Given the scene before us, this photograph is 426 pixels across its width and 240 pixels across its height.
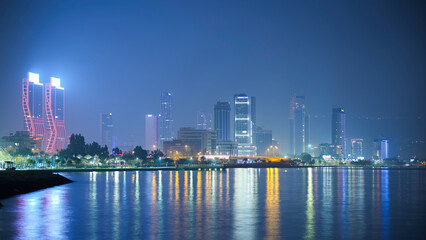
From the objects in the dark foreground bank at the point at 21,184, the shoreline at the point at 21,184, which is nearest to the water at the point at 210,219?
the shoreline at the point at 21,184

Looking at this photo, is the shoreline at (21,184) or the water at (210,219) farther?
the shoreline at (21,184)

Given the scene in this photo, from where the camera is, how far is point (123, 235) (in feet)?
103

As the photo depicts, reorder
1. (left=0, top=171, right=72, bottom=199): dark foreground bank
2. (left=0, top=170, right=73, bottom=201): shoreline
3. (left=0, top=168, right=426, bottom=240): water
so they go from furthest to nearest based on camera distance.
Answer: (left=0, top=171, right=72, bottom=199): dark foreground bank, (left=0, top=170, right=73, bottom=201): shoreline, (left=0, top=168, right=426, bottom=240): water

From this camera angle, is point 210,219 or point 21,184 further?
point 21,184

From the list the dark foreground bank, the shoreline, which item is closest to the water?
the shoreline

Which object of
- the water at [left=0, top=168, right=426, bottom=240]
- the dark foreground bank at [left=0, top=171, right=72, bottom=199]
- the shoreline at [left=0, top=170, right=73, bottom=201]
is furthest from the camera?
the dark foreground bank at [left=0, top=171, right=72, bottom=199]

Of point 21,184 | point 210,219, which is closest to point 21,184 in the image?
point 21,184

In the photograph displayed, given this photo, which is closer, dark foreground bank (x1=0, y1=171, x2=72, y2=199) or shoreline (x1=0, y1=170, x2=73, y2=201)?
shoreline (x1=0, y1=170, x2=73, y2=201)

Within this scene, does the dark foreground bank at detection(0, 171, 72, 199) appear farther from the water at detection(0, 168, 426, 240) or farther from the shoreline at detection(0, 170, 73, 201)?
the water at detection(0, 168, 426, 240)

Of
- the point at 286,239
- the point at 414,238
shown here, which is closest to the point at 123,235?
the point at 286,239

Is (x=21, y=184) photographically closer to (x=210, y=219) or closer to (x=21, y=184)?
(x=21, y=184)

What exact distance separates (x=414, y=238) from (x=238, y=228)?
37.4 feet

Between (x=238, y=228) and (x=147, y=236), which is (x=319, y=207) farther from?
(x=147, y=236)

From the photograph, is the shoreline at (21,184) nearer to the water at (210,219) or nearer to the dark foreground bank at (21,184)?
the dark foreground bank at (21,184)
